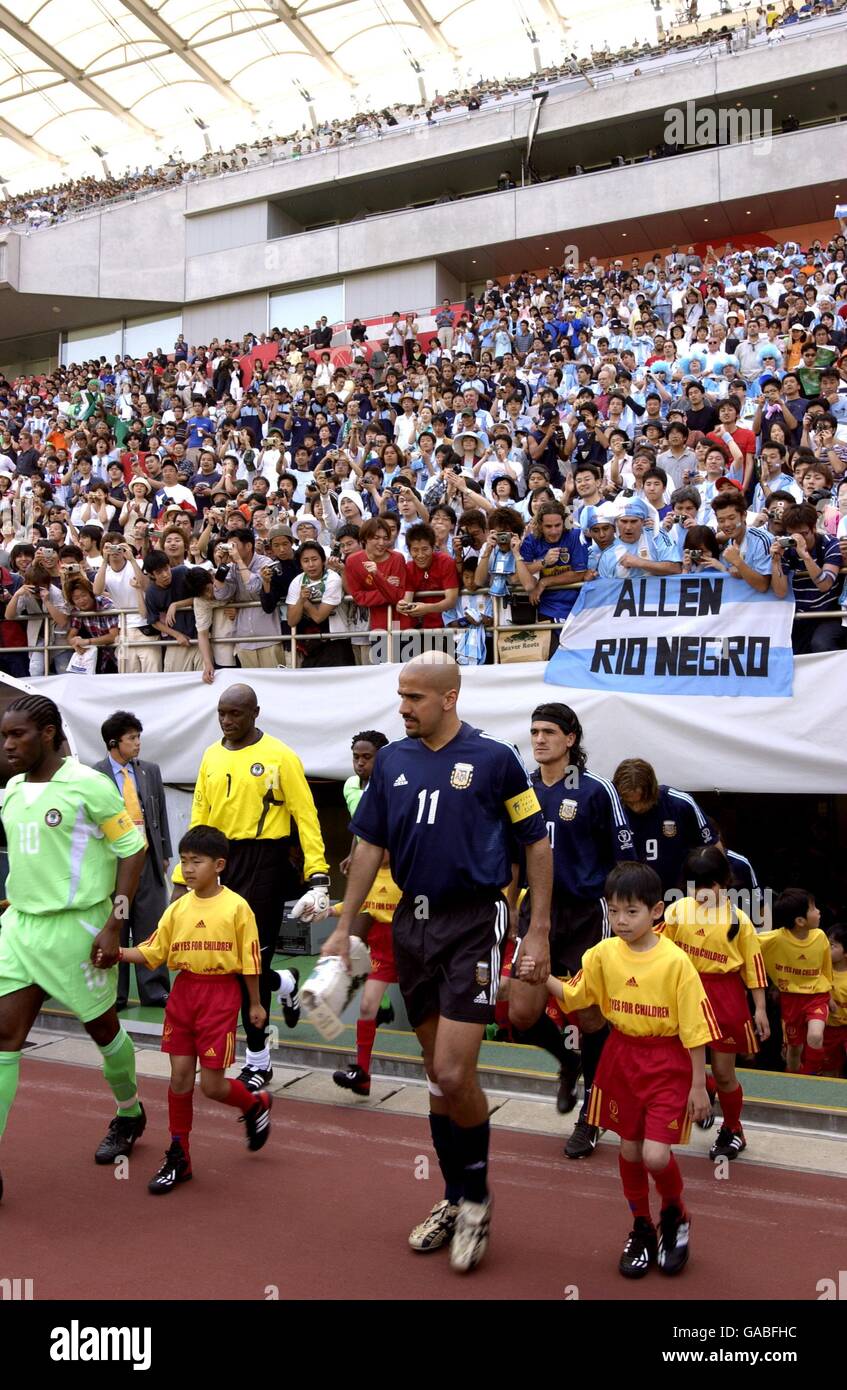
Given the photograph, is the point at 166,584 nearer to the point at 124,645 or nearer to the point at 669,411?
the point at 124,645

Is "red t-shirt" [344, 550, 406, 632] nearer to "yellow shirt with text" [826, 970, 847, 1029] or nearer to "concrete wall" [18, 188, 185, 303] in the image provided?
"yellow shirt with text" [826, 970, 847, 1029]

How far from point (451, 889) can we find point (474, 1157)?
921mm

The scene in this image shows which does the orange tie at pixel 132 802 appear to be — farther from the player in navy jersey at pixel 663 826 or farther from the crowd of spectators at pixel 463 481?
the player in navy jersey at pixel 663 826

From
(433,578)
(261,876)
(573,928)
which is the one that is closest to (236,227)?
(433,578)

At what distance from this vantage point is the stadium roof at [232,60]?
123 feet

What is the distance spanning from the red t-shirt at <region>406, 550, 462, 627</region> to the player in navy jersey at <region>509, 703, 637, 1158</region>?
3912 millimetres

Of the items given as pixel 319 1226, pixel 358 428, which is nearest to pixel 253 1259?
pixel 319 1226

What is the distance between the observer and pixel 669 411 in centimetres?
1416

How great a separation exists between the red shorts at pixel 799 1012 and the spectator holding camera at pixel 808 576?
7.60ft

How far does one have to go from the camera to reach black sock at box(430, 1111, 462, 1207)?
13.3ft

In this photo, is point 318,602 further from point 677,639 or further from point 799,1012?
point 799,1012

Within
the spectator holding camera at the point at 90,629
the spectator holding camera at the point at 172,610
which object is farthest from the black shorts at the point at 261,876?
the spectator holding camera at the point at 90,629

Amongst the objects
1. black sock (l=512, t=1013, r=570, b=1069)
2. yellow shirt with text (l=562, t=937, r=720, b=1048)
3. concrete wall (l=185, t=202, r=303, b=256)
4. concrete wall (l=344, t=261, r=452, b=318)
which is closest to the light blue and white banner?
black sock (l=512, t=1013, r=570, b=1069)

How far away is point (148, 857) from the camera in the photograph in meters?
8.59
